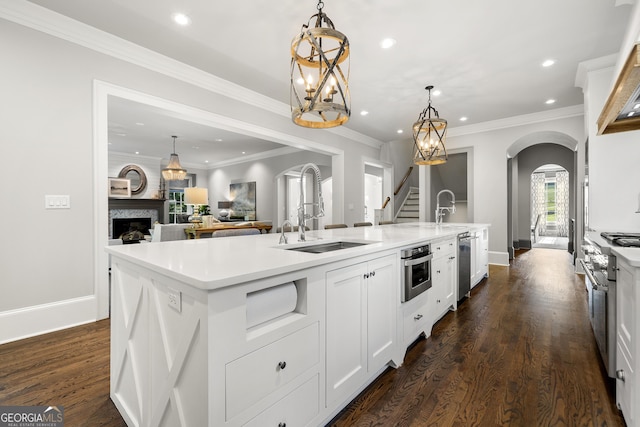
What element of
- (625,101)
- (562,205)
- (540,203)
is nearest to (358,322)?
(625,101)

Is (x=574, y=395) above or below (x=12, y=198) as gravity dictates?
below

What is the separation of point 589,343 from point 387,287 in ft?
6.30

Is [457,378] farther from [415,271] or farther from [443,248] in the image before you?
[443,248]

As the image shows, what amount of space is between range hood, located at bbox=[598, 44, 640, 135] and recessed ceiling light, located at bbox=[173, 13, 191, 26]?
3153 mm

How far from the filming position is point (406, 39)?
2988 mm

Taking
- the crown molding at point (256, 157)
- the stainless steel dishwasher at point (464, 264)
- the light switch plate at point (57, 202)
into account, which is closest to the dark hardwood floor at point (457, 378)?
the stainless steel dishwasher at point (464, 264)

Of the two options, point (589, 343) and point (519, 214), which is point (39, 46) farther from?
point (519, 214)

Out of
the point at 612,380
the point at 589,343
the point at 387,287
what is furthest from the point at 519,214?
the point at 387,287

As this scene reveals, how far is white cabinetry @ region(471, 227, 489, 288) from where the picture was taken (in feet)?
12.6

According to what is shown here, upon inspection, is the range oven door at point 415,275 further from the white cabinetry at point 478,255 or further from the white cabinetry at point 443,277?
the white cabinetry at point 478,255

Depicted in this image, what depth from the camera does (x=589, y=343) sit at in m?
2.35

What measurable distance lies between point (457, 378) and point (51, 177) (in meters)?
3.71

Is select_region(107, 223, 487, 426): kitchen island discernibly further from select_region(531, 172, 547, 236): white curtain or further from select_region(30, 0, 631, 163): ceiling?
select_region(531, 172, 547, 236): white curtain

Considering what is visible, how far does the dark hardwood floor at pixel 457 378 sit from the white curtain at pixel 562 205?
9541mm
